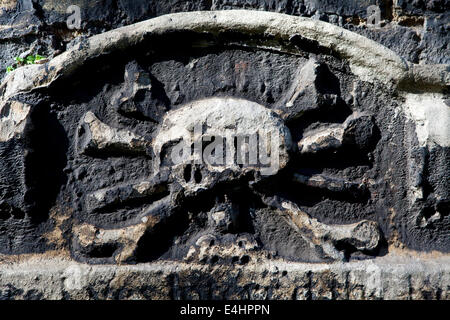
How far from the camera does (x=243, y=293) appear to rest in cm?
134

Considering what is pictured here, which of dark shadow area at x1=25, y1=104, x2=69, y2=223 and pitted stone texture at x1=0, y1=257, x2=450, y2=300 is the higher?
dark shadow area at x1=25, y1=104, x2=69, y2=223

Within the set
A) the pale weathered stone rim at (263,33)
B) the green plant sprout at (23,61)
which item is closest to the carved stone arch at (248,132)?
the pale weathered stone rim at (263,33)

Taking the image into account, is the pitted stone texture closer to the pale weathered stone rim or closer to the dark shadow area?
the dark shadow area

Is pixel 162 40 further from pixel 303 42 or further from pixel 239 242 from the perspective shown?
pixel 239 242

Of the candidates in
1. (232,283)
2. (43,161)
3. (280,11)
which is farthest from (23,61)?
(232,283)

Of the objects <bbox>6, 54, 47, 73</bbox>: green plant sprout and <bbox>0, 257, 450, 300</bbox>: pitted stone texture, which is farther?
<bbox>6, 54, 47, 73</bbox>: green plant sprout

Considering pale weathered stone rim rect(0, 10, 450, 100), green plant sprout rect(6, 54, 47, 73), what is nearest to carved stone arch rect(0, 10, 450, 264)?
pale weathered stone rim rect(0, 10, 450, 100)

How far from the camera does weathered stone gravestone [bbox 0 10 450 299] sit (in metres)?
1.38

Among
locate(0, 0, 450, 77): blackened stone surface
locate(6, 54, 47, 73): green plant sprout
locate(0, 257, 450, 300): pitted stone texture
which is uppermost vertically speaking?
locate(0, 0, 450, 77): blackened stone surface

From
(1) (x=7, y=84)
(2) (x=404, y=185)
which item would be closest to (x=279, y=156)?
(2) (x=404, y=185)

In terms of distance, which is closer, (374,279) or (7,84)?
(374,279)

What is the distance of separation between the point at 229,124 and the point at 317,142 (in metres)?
0.25

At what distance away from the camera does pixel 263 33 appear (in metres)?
1.42

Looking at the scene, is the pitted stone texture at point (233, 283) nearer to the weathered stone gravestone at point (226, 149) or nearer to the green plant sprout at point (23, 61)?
the weathered stone gravestone at point (226, 149)
